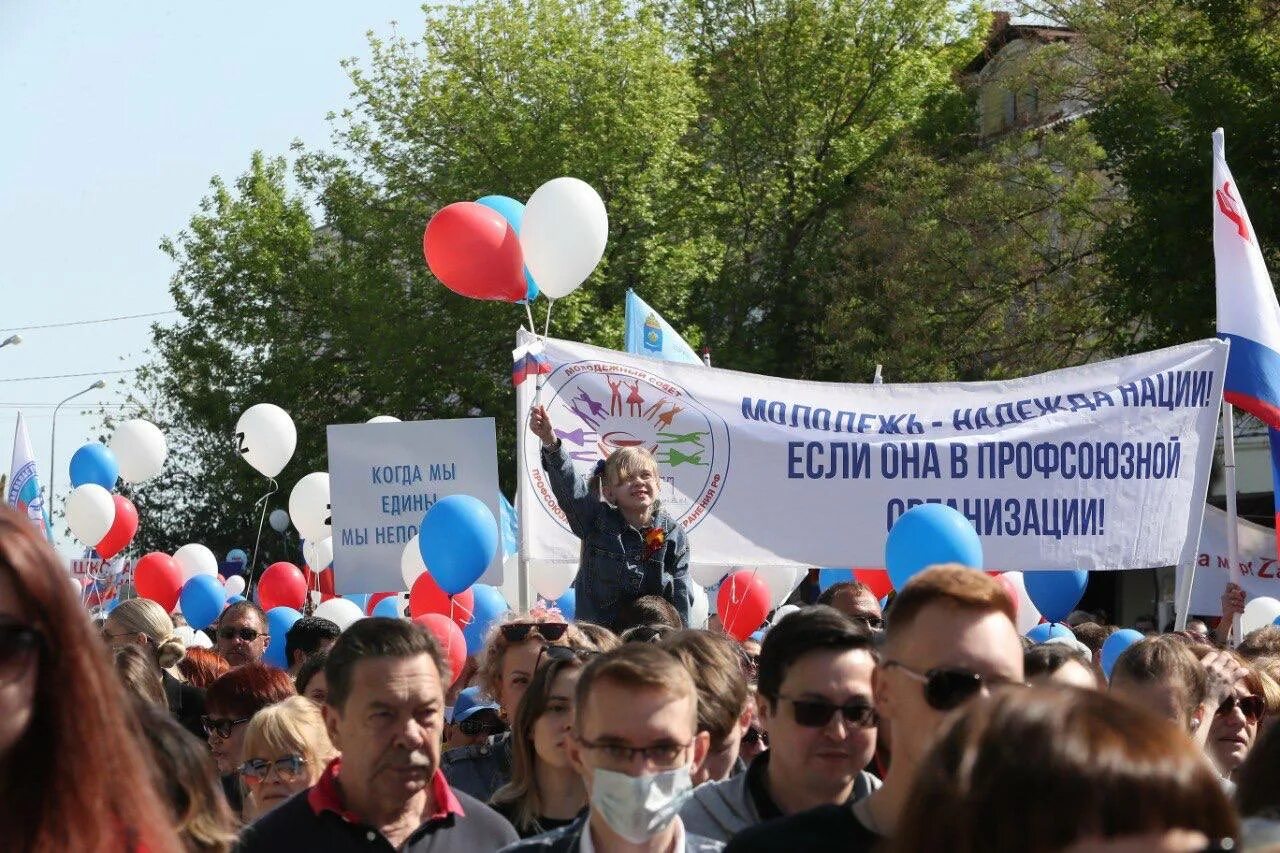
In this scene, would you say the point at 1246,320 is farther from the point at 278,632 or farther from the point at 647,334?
the point at 647,334

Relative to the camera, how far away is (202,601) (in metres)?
14.2

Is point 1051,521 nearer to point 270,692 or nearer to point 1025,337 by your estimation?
point 270,692

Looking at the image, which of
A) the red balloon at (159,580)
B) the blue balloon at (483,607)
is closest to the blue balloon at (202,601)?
the red balloon at (159,580)

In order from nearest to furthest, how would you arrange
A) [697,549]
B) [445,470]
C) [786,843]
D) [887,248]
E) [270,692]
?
[786,843], [270,692], [697,549], [445,470], [887,248]

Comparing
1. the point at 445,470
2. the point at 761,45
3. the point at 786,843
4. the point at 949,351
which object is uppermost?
the point at 761,45

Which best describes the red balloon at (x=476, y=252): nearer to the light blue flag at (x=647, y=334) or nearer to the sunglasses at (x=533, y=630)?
the sunglasses at (x=533, y=630)

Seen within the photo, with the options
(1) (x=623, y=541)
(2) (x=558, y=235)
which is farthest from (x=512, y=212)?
(1) (x=623, y=541)

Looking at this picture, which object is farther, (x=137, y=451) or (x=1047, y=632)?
(x=137, y=451)

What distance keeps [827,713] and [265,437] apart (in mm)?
14580

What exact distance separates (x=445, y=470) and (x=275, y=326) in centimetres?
2464

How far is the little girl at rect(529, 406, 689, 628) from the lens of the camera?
691 centimetres

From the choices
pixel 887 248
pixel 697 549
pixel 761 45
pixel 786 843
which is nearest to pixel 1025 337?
pixel 887 248

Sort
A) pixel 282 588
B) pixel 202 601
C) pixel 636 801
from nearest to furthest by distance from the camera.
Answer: pixel 636 801
pixel 202 601
pixel 282 588

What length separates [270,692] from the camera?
243 inches
